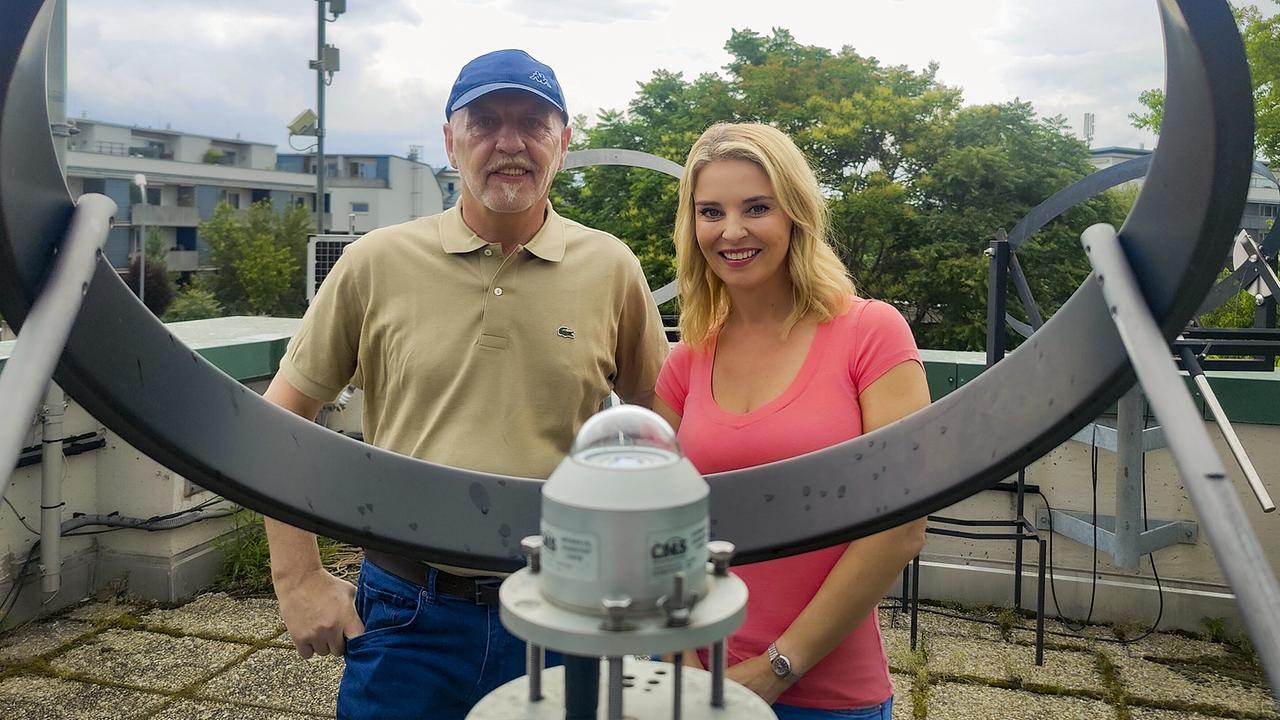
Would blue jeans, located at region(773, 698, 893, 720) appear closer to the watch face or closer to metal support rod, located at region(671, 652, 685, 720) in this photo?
the watch face

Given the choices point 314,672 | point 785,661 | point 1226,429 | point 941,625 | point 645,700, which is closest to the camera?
point 645,700

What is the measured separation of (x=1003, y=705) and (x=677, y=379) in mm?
2953

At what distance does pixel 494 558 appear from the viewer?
4.72 feet

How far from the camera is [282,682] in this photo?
436 centimetres

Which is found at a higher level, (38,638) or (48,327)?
(48,327)

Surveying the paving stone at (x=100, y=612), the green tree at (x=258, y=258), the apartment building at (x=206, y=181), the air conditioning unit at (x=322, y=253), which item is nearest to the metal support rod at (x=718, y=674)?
the paving stone at (x=100, y=612)

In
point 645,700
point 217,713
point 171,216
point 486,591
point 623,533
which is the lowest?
Result: point 217,713

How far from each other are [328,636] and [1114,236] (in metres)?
1.80

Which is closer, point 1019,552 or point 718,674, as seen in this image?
point 718,674

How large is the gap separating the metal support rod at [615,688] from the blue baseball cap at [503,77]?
1.56 m

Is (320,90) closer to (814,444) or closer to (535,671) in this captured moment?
(814,444)

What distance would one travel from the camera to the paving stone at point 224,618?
4.84 metres

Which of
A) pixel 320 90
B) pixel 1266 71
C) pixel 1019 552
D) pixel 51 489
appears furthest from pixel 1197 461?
pixel 1266 71

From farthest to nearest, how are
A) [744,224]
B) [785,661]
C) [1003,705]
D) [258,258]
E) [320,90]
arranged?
[258,258]
[320,90]
[1003,705]
[744,224]
[785,661]
